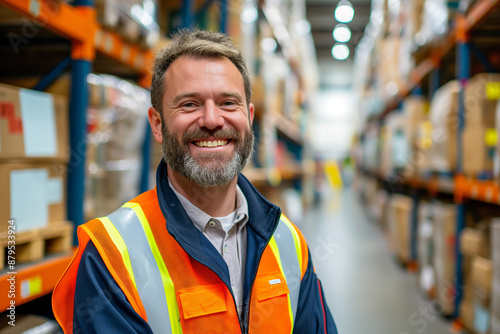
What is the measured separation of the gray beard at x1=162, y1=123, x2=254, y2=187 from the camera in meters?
1.44

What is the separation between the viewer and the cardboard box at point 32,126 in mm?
1838

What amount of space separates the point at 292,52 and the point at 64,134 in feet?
24.3

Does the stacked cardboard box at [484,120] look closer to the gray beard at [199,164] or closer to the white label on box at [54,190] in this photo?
the gray beard at [199,164]

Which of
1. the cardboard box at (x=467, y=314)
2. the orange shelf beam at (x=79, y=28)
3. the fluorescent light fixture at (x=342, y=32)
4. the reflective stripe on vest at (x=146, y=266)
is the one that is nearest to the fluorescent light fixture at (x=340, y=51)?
the fluorescent light fixture at (x=342, y=32)

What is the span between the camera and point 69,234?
214 centimetres

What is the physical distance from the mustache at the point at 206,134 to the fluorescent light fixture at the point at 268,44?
433 centimetres

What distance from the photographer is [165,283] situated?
1267 millimetres

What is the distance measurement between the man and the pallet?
692mm

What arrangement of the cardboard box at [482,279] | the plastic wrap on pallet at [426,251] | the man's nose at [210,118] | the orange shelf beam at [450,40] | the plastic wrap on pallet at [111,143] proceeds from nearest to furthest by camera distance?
1. the man's nose at [210,118]
2. the plastic wrap on pallet at [111,143]
3. the cardboard box at [482,279]
4. the orange shelf beam at [450,40]
5. the plastic wrap on pallet at [426,251]

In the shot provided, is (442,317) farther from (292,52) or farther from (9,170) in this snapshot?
(292,52)

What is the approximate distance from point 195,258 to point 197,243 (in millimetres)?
61

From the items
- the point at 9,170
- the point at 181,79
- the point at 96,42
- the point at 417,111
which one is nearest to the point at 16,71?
the point at 96,42

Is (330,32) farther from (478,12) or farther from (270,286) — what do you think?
(270,286)

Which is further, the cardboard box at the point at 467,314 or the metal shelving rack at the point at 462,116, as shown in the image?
the cardboard box at the point at 467,314
